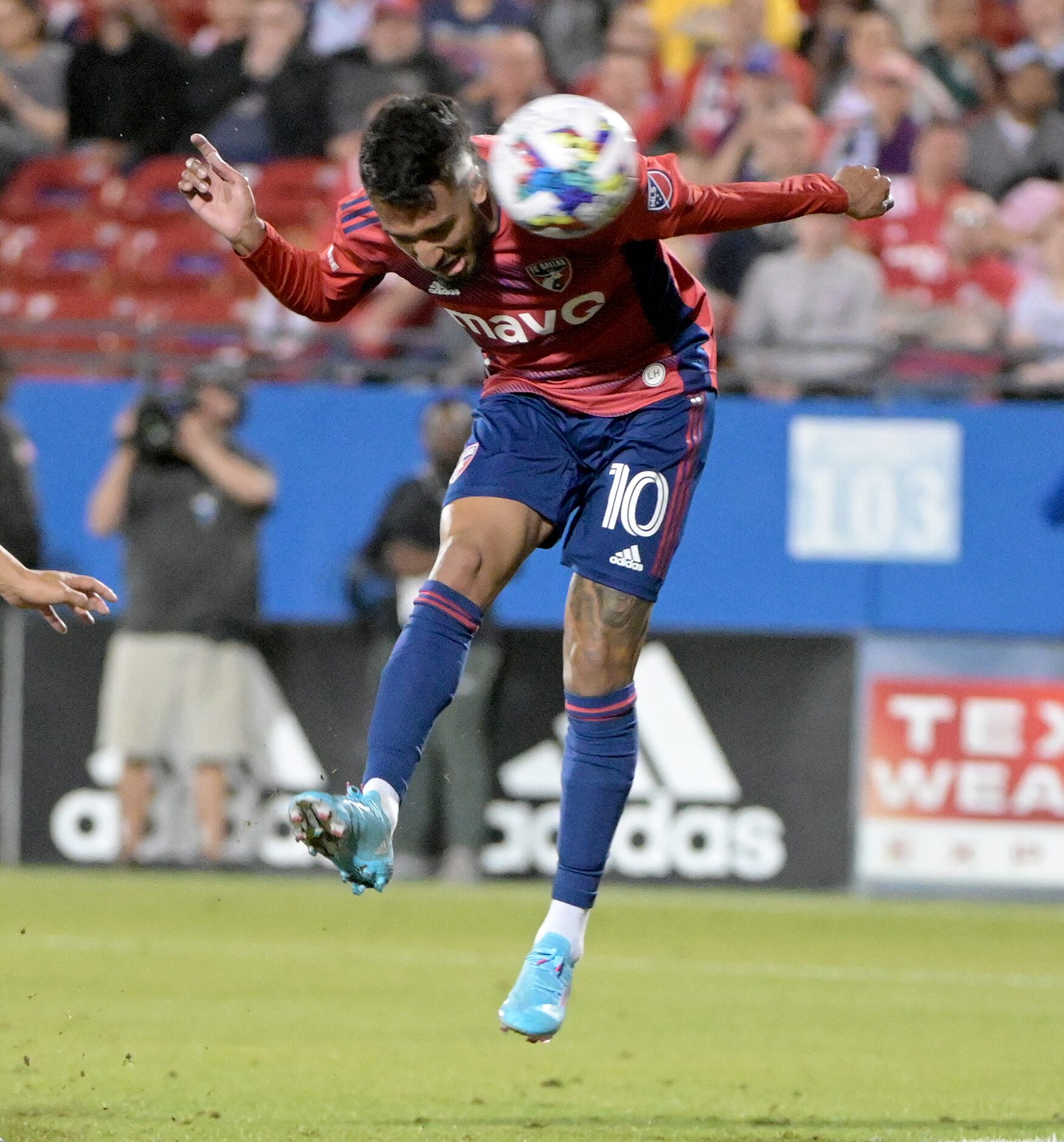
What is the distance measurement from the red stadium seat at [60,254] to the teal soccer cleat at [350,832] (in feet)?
32.5

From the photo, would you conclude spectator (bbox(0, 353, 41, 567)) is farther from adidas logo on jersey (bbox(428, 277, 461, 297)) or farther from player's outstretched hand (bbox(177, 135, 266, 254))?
adidas logo on jersey (bbox(428, 277, 461, 297))

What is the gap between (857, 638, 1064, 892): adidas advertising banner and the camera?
1240 cm

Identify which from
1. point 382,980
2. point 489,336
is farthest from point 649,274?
point 382,980

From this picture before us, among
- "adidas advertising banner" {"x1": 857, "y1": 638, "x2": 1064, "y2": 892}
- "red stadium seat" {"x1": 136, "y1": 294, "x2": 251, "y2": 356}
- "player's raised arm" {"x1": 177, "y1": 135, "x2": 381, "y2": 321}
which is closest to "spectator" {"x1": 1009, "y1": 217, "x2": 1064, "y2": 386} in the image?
"adidas advertising banner" {"x1": 857, "y1": 638, "x2": 1064, "y2": 892}

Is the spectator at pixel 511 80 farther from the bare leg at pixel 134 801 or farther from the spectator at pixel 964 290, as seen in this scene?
the bare leg at pixel 134 801

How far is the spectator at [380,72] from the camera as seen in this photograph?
1477 centimetres

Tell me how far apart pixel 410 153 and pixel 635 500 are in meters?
1.26

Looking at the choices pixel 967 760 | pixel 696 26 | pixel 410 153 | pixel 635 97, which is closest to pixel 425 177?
pixel 410 153

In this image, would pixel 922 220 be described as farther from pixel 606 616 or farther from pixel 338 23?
pixel 606 616

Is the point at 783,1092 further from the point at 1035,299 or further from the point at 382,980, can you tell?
the point at 1035,299

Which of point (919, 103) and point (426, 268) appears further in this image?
point (919, 103)

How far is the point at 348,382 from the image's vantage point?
13.1 metres

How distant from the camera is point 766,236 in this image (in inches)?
528

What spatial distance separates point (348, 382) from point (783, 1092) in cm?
698
